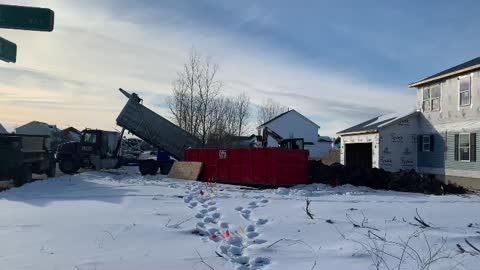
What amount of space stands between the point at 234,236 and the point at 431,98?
2228cm

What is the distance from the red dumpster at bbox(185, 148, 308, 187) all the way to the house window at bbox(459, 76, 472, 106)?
27.2 ft

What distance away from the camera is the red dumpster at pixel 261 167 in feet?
71.7

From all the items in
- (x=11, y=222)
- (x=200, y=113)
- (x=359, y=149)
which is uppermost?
(x=200, y=113)

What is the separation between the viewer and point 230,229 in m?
8.91

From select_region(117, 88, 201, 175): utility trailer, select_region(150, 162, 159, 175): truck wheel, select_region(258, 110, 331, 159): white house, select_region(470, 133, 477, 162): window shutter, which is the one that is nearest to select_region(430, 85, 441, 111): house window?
select_region(470, 133, 477, 162): window shutter

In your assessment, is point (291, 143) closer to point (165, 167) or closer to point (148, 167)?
point (165, 167)

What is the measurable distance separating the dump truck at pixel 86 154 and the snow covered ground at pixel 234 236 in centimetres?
1867

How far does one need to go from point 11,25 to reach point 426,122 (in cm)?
2512

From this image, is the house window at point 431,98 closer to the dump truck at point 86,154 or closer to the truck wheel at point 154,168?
the truck wheel at point 154,168

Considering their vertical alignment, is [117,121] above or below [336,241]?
above

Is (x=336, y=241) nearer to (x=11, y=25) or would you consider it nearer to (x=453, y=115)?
(x=11, y=25)

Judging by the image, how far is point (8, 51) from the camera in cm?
709

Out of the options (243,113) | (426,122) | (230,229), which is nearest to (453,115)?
(426,122)

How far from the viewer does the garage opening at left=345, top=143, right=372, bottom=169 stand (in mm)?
33375
